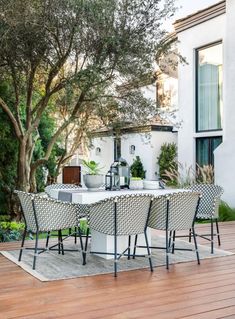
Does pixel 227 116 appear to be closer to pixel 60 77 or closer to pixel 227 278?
pixel 60 77

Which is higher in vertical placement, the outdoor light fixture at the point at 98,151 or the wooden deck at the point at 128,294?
the outdoor light fixture at the point at 98,151

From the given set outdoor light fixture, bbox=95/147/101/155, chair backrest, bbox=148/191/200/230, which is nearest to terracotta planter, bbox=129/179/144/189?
chair backrest, bbox=148/191/200/230

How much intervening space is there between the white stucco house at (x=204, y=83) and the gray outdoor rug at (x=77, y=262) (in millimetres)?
5455

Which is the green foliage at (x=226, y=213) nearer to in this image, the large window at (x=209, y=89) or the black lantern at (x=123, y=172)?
the large window at (x=209, y=89)

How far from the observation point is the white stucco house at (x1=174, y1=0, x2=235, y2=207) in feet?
39.3

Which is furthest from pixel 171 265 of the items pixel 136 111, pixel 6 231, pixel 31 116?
pixel 31 116

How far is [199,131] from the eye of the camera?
42.8 feet

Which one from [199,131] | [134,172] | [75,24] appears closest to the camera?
[75,24]

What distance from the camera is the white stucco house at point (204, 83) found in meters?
12.0

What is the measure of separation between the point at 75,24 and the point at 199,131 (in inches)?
276

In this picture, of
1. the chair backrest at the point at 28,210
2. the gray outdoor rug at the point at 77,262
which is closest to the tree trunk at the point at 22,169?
the gray outdoor rug at the point at 77,262

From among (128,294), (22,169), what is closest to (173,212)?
(128,294)

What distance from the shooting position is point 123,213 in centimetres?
487

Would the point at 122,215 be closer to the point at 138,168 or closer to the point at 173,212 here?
the point at 173,212
